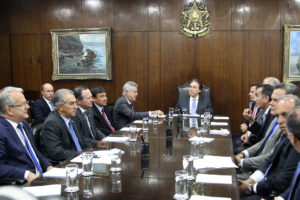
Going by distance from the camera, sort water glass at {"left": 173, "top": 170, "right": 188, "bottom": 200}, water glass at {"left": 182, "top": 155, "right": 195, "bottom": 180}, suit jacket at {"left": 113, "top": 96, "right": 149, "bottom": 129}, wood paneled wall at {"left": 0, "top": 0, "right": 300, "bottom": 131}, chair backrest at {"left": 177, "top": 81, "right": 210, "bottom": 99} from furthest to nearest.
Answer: wood paneled wall at {"left": 0, "top": 0, "right": 300, "bottom": 131} → chair backrest at {"left": 177, "top": 81, "right": 210, "bottom": 99} → suit jacket at {"left": 113, "top": 96, "right": 149, "bottom": 129} → water glass at {"left": 182, "top": 155, "right": 195, "bottom": 180} → water glass at {"left": 173, "top": 170, "right": 188, "bottom": 200}

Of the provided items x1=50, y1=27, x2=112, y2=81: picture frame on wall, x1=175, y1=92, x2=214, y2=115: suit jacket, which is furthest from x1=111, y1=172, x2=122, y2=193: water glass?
x1=50, y1=27, x2=112, y2=81: picture frame on wall

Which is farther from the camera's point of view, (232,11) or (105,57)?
(105,57)

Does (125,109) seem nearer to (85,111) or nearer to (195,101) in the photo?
(85,111)

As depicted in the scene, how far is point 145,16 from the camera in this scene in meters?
6.95

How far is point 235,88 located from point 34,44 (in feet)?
→ 15.5

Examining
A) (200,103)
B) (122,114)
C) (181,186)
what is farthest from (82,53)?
(181,186)

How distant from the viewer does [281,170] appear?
245 cm

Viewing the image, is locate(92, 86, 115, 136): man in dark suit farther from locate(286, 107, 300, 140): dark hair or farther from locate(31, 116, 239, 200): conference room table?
locate(286, 107, 300, 140): dark hair

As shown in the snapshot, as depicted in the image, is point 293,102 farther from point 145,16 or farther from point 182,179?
point 145,16

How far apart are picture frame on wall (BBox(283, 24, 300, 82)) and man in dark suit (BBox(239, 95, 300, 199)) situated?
4347mm

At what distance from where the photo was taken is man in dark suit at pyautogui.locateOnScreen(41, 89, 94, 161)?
10.2 ft

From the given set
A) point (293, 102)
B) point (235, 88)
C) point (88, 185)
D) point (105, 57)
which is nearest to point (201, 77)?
point (235, 88)

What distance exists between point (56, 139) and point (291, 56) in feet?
17.4

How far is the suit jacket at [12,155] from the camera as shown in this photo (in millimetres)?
2570
